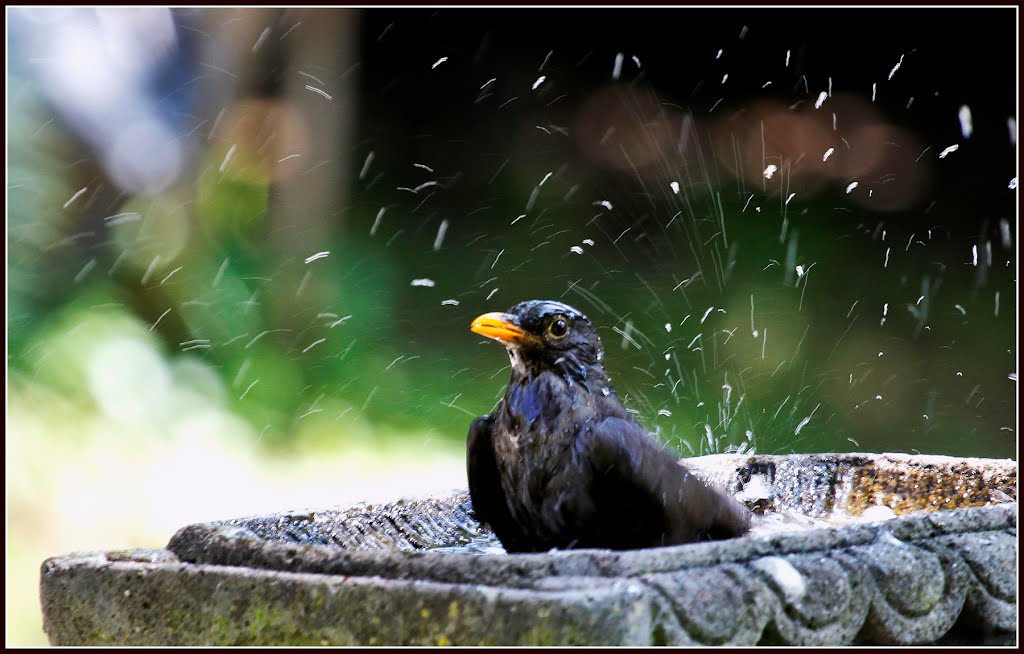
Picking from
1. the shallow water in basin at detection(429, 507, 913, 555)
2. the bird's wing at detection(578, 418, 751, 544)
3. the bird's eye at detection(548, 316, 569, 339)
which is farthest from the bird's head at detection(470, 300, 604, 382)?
the shallow water in basin at detection(429, 507, 913, 555)

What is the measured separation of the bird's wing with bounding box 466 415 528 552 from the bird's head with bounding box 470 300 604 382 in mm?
220

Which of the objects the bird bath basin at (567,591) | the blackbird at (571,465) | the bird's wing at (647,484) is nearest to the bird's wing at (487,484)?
the blackbird at (571,465)

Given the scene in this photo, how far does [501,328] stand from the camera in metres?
2.59

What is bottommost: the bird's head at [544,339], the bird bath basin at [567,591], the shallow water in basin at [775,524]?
the shallow water in basin at [775,524]

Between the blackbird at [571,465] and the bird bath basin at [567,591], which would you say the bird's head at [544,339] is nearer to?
the blackbird at [571,465]

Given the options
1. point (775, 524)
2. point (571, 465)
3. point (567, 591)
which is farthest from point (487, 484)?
point (567, 591)

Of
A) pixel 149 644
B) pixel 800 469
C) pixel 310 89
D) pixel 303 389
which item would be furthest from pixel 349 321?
pixel 149 644

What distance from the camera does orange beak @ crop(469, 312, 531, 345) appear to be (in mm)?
2568

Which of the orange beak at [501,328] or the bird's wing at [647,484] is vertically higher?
the orange beak at [501,328]

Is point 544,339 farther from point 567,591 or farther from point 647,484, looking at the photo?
point 567,591

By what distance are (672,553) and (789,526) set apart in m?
1.38

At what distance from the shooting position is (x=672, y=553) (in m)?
1.71

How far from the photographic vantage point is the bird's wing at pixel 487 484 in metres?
2.72

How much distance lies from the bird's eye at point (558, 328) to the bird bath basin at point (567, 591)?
2.72ft
